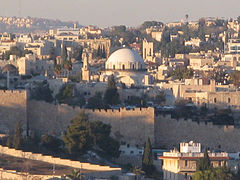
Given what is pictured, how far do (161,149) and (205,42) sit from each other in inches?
3534

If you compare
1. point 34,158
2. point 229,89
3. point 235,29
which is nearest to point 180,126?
point 34,158

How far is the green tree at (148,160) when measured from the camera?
45875 mm

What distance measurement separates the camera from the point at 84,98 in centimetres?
6038

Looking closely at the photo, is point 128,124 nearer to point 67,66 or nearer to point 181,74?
point 67,66

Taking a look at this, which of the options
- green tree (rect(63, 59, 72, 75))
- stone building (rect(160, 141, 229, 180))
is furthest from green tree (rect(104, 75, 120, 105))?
stone building (rect(160, 141, 229, 180))

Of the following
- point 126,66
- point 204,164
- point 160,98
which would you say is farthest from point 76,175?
point 126,66

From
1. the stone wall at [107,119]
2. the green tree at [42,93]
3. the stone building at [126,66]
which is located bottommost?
the stone wall at [107,119]

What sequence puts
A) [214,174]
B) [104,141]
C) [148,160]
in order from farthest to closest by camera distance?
[104,141] < [148,160] < [214,174]

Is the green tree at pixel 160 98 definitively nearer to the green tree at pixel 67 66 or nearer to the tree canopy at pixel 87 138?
the green tree at pixel 67 66

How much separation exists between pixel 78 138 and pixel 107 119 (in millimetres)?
4066

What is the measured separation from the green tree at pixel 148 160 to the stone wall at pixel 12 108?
6.29 m

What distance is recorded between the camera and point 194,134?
2035 inches

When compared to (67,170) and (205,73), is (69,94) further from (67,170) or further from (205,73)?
(205,73)

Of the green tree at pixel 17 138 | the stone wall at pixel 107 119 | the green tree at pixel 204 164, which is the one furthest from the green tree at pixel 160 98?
the green tree at pixel 204 164
